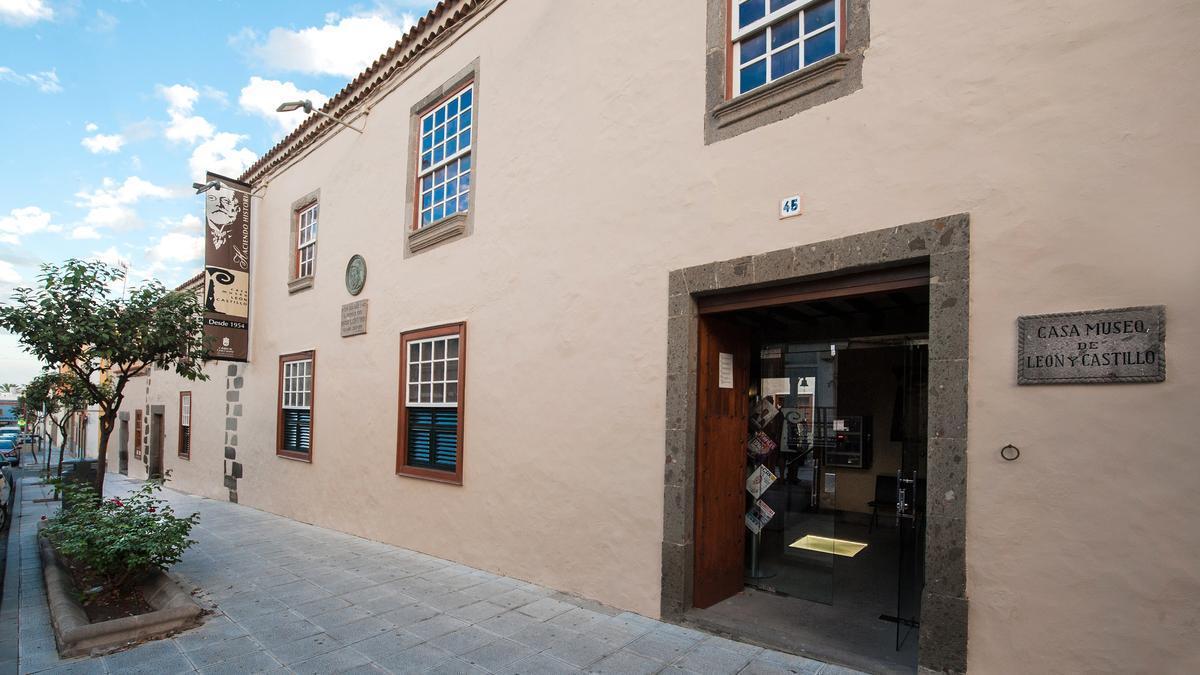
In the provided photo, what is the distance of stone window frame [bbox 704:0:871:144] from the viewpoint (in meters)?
4.07

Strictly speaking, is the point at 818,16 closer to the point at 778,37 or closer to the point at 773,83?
the point at 778,37

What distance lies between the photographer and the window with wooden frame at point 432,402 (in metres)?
7.10

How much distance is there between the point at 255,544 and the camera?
26.6 ft

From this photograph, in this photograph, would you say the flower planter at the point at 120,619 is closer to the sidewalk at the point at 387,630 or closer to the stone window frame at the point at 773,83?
the sidewalk at the point at 387,630

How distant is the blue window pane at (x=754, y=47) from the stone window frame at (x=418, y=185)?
11.2ft

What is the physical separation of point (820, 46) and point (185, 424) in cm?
1681

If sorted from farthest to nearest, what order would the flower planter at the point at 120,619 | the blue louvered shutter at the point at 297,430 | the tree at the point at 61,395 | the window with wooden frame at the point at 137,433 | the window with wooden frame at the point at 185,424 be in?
the window with wooden frame at the point at 137,433 → the window with wooden frame at the point at 185,424 → the tree at the point at 61,395 → the blue louvered shutter at the point at 297,430 → the flower planter at the point at 120,619

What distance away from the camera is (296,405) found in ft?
33.9

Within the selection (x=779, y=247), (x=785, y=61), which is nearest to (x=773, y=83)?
(x=785, y=61)

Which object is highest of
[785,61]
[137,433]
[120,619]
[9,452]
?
[785,61]

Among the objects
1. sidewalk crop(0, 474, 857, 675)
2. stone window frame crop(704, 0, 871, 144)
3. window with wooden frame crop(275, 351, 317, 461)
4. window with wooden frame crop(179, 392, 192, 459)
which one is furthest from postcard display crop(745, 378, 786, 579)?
window with wooden frame crop(179, 392, 192, 459)

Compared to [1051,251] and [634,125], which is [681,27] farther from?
[1051,251]

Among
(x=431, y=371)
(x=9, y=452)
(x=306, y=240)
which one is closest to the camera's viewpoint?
(x=431, y=371)

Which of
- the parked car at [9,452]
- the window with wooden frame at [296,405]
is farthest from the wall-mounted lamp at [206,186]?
the parked car at [9,452]
